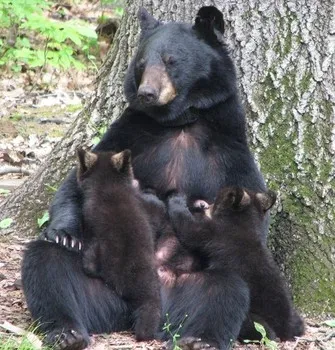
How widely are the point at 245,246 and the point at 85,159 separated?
1150 millimetres

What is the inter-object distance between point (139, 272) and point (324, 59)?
220cm

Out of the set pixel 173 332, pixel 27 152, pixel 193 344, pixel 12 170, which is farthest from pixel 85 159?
pixel 27 152

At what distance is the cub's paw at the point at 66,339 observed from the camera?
480 centimetres

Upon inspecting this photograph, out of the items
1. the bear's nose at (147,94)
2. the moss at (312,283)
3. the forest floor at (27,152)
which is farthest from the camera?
the moss at (312,283)

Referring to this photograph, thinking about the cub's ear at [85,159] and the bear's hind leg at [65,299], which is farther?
the cub's ear at [85,159]

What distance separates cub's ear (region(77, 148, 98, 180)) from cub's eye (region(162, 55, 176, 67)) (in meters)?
0.82

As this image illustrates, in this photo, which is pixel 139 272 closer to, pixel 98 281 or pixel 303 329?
pixel 98 281

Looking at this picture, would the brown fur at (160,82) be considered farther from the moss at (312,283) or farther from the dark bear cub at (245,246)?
the moss at (312,283)

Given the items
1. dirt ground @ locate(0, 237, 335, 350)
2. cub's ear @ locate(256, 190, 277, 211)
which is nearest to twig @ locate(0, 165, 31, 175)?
dirt ground @ locate(0, 237, 335, 350)

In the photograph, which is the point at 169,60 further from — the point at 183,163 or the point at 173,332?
the point at 173,332

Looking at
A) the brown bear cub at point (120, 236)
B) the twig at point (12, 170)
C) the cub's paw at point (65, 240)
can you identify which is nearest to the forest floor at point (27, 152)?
the twig at point (12, 170)

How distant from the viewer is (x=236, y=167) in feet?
18.6

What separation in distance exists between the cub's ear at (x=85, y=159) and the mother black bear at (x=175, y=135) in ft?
0.91

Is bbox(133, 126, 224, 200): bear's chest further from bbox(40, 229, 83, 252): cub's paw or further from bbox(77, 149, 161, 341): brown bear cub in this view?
bbox(40, 229, 83, 252): cub's paw
